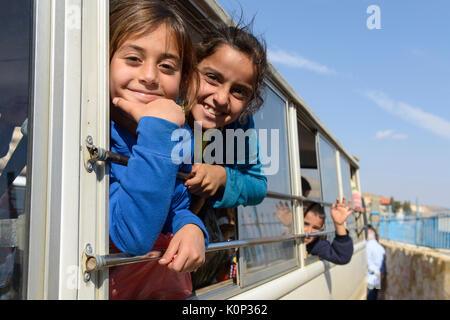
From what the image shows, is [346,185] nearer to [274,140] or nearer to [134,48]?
[274,140]

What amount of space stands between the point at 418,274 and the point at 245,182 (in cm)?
999

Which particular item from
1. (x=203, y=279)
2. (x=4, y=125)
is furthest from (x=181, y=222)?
(x=203, y=279)

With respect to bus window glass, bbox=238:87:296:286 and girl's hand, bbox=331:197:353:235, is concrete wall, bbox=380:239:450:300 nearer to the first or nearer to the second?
girl's hand, bbox=331:197:353:235

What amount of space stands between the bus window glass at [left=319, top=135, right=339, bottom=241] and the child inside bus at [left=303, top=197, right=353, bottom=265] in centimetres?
53

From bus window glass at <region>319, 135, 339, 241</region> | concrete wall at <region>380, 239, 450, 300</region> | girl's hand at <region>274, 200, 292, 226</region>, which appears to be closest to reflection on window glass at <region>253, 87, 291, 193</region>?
girl's hand at <region>274, 200, 292, 226</region>

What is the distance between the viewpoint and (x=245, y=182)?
177 centimetres

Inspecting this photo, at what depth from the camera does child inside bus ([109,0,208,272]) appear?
1083 mm

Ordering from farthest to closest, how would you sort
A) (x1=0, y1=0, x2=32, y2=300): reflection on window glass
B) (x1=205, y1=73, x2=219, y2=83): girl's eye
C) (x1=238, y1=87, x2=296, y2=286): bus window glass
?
(x1=238, y1=87, x2=296, y2=286): bus window glass
(x1=205, y1=73, x2=219, y2=83): girl's eye
(x1=0, y1=0, x2=32, y2=300): reflection on window glass

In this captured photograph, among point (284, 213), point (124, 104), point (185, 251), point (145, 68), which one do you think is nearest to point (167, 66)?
point (145, 68)

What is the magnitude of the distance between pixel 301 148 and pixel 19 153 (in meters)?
4.51

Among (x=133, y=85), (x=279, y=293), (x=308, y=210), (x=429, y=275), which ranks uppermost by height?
(x=133, y=85)

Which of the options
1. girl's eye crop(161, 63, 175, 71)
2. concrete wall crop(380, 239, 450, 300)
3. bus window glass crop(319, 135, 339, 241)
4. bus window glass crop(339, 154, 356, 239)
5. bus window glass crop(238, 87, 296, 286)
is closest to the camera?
girl's eye crop(161, 63, 175, 71)

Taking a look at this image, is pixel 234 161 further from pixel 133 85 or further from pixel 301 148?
pixel 301 148

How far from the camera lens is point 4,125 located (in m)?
1.01
